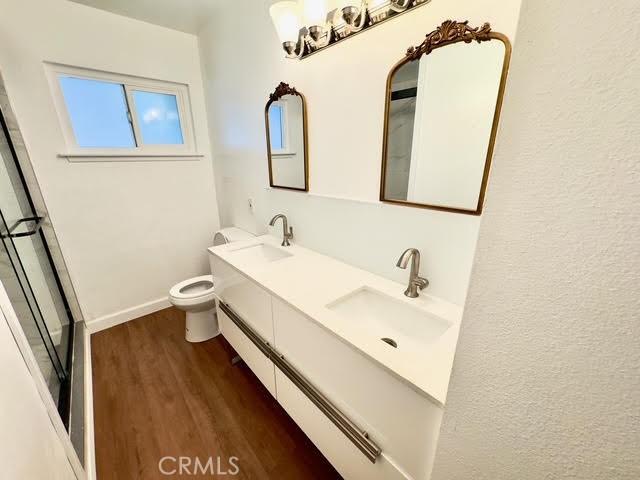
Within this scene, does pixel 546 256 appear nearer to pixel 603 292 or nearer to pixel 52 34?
pixel 603 292

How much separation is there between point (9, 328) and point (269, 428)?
1.17 metres

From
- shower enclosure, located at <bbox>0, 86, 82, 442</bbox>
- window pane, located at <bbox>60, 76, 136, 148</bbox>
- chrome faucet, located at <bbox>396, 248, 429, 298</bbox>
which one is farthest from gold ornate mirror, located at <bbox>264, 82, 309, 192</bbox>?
shower enclosure, located at <bbox>0, 86, 82, 442</bbox>

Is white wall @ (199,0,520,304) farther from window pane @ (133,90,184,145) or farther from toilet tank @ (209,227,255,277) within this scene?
window pane @ (133,90,184,145)

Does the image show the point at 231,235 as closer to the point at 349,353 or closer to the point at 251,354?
the point at 251,354

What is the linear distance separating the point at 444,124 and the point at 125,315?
2754 mm

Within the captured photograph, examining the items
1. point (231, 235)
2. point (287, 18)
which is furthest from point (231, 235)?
point (287, 18)

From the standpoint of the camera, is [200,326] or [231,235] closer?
[200,326]

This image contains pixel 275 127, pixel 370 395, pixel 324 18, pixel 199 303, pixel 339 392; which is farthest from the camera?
pixel 199 303

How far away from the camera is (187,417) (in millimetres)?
1425

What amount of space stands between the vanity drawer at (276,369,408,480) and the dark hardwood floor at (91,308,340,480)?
0.77 feet

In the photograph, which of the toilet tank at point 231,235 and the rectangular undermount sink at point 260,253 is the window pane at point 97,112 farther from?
the rectangular undermount sink at point 260,253

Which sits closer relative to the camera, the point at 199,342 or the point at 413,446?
the point at 413,446

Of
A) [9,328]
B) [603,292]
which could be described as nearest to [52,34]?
[9,328]

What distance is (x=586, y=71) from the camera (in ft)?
0.97
